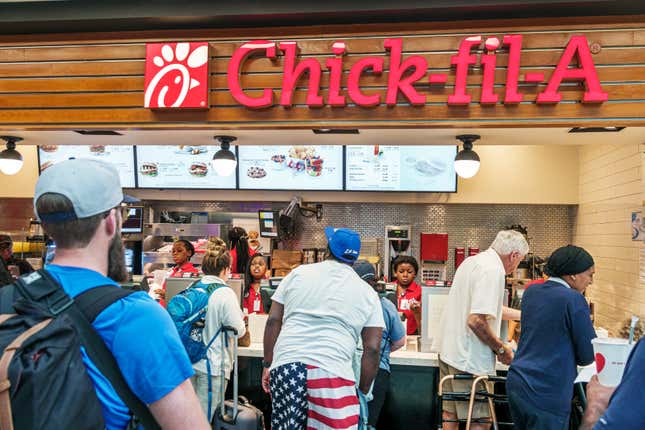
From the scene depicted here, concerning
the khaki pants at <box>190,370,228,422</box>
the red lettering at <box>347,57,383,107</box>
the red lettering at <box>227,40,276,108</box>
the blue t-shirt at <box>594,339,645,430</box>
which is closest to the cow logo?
the red lettering at <box>227,40,276,108</box>

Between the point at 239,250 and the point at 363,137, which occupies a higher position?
the point at 363,137

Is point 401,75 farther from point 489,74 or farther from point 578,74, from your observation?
point 578,74

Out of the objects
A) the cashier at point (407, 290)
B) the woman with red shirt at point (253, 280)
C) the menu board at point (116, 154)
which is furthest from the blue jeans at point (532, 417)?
the menu board at point (116, 154)

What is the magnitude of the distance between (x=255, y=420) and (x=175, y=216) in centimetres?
456

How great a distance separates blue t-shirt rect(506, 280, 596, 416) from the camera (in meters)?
2.72

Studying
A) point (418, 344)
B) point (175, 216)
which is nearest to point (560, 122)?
Result: point (418, 344)

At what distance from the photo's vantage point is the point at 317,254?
277 inches

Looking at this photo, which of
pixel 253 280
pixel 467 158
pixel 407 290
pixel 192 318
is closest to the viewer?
pixel 192 318

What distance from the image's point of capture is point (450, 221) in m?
7.14

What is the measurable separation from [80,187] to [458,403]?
10.6ft

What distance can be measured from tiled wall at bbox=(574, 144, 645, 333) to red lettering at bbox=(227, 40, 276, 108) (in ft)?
10.7

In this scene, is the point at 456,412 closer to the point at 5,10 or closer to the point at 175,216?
the point at 5,10

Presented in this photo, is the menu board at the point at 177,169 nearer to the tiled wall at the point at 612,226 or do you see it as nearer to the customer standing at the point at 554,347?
the tiled wall at the point at 612,226

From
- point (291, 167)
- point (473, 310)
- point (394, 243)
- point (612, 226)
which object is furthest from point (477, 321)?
point (291, 167)
